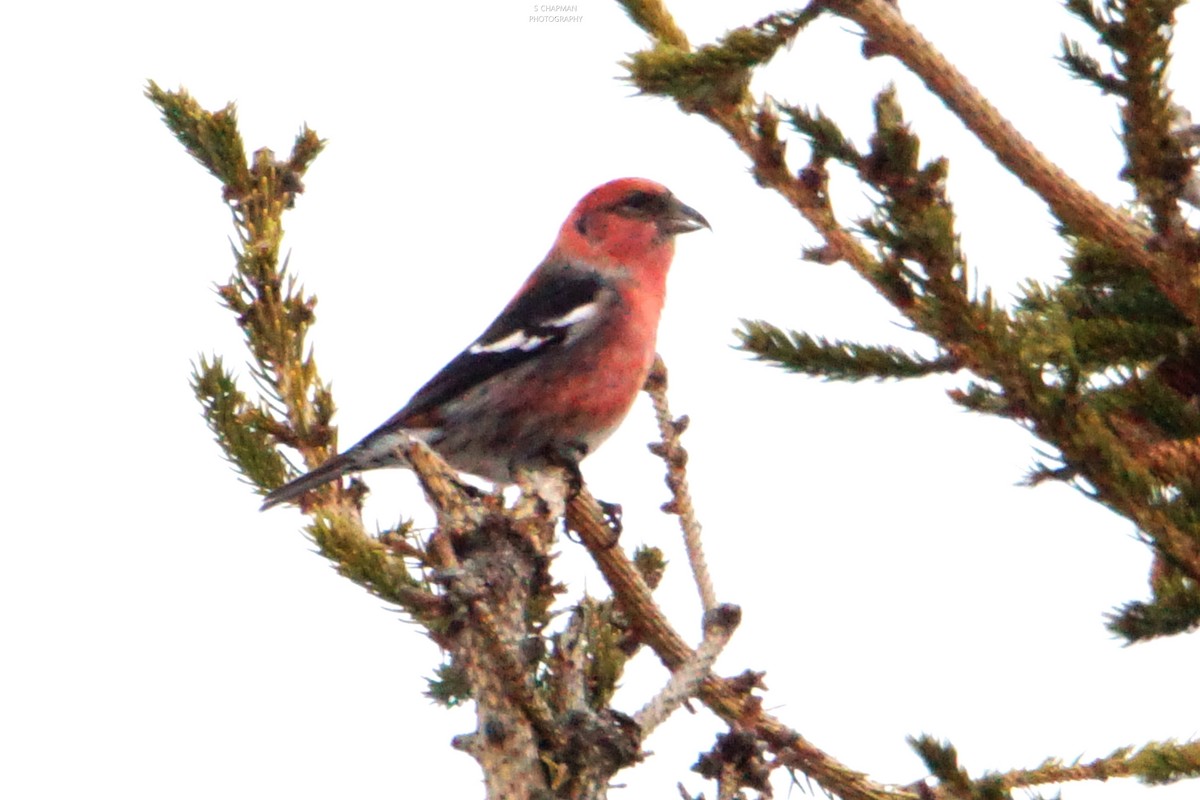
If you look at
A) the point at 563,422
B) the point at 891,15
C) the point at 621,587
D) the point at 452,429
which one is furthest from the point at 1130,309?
the point at 452,429

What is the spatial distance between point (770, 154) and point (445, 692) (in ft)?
3.97

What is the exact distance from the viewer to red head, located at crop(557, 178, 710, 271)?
5.06m

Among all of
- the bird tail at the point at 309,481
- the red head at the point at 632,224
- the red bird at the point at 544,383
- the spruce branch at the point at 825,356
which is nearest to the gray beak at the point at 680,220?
the red head at the point at 632,224

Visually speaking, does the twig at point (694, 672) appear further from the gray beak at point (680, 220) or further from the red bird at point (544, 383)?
the gray beak at point (680, 220)

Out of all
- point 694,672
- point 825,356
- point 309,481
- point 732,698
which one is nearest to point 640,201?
point 309,481

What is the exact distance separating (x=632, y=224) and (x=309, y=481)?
2653mm

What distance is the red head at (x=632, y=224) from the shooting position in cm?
506

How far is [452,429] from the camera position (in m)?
4.39

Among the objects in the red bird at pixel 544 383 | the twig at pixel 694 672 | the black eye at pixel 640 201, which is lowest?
the twig at pixel 694 672

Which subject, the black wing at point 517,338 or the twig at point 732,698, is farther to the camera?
the black wing at point 517,338

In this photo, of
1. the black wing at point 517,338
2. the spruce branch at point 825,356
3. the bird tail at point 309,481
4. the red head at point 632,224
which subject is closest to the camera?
the spruce branch at point 825,356

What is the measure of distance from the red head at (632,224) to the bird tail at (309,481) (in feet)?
7.65

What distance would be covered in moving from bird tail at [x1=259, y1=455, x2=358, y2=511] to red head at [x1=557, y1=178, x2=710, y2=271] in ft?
7.65

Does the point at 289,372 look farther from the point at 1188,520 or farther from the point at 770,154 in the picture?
the point at 1188,520
